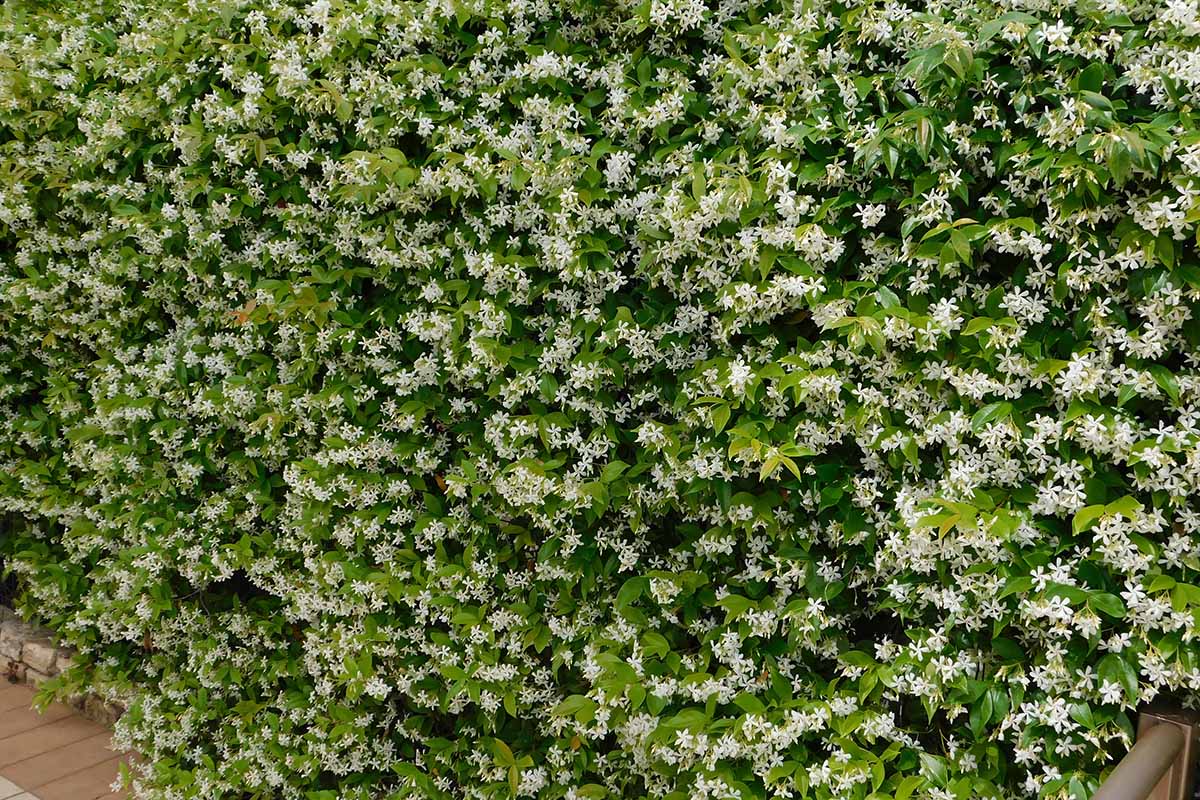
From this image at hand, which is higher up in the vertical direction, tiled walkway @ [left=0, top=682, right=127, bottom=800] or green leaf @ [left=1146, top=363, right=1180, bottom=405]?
green leaf @ [left=1146, top=363, right=1180, bottom=405]

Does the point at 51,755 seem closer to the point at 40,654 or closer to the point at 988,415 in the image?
the point at 40,654

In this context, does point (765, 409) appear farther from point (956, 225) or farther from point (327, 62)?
point (327, 62)

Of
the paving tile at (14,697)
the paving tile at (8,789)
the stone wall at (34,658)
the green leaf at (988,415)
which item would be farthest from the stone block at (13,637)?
the green leaf at (988,415)

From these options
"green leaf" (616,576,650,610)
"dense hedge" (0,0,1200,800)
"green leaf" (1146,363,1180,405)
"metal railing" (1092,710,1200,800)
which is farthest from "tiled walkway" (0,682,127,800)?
"green leaf" (1146,363,1180,405)

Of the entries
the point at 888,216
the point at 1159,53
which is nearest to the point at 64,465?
the point at 888,216

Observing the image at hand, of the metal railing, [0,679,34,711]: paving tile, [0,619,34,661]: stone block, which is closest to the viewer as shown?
the metal railing

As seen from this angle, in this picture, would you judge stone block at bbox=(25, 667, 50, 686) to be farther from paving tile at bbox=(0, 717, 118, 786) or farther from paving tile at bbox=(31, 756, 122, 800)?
paving tile at bbox=(31, 756, 122, 800)
